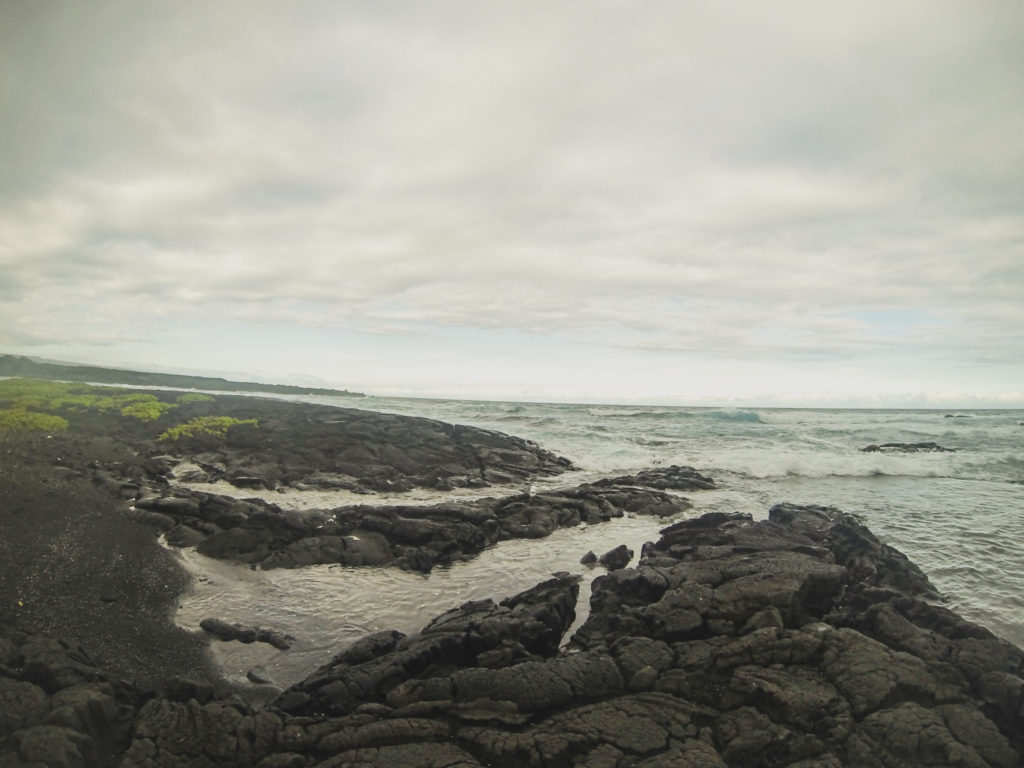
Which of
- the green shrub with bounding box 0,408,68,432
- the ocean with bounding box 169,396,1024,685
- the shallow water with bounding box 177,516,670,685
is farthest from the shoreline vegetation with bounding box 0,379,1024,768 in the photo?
the green shrub with bounding box 0,408,68,432

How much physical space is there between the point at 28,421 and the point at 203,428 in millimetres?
7453

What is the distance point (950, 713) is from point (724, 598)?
3.10m

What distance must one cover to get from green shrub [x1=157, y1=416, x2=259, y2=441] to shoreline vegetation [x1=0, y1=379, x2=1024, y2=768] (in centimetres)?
1332

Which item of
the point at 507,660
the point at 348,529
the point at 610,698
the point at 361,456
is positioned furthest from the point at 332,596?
the point at 361,456

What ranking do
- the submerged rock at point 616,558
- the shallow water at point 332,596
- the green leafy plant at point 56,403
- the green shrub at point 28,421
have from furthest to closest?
the green leafy plant at point 56,403 → the green shrub at point 28,421 → the submerged rock at point 616,558 → the shallow water at point 332,596

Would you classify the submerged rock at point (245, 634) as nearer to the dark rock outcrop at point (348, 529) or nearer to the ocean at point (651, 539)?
the ocean at point (651, 539)

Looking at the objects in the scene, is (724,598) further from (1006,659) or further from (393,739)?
(393,739)

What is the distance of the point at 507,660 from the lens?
757 centimetres

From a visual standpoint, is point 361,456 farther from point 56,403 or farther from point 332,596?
point 56,403

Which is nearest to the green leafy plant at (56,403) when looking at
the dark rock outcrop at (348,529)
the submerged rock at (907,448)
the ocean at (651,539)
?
the ocean at (651,539)

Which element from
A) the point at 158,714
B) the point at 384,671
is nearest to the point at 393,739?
the point at 384,671

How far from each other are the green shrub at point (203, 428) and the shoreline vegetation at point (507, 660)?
13.3 m

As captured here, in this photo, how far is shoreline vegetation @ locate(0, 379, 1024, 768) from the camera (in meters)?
5.89

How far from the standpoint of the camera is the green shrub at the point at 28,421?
2328cm
